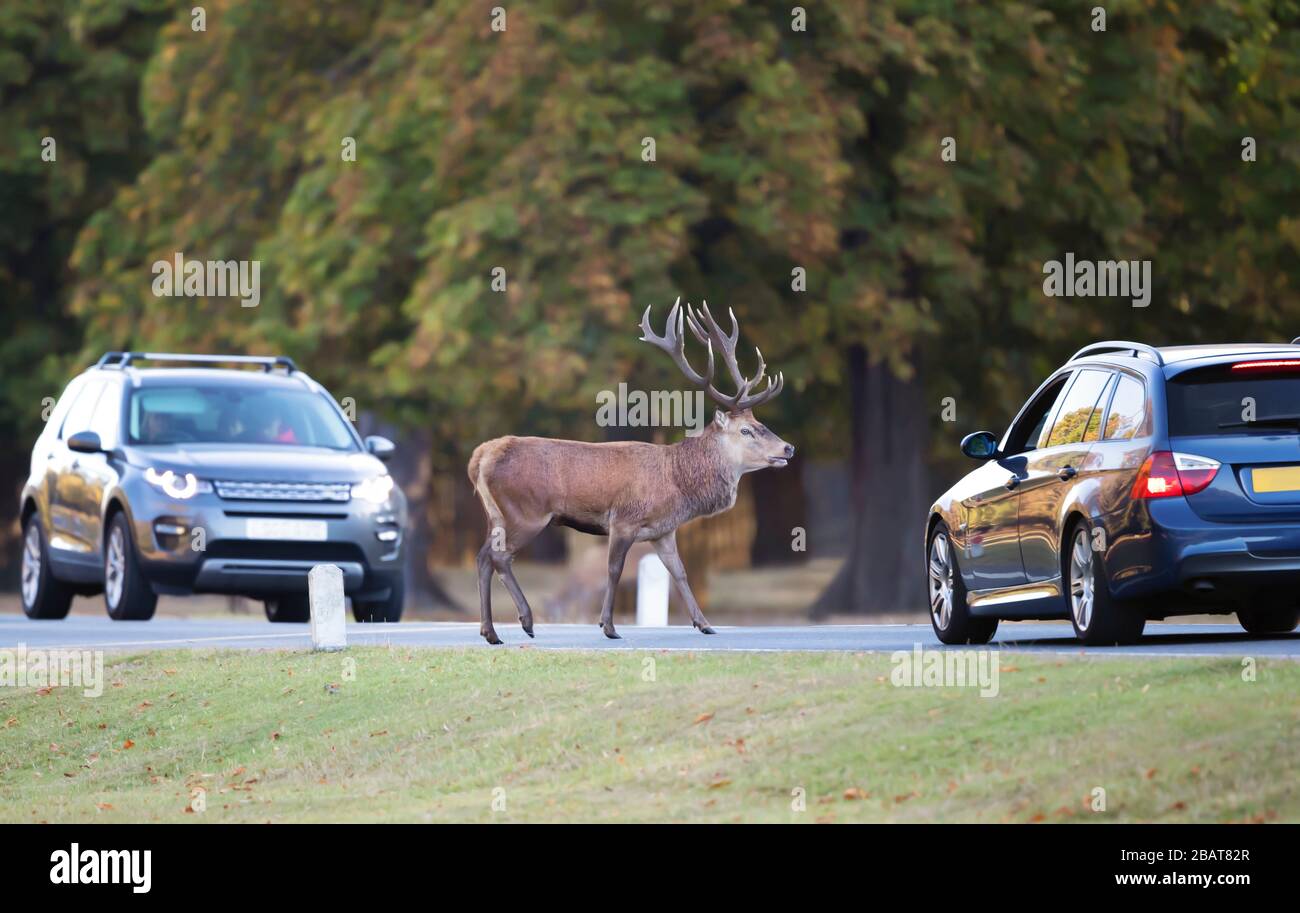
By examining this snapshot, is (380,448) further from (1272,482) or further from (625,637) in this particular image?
(1272,482)

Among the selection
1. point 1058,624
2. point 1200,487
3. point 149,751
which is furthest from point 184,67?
point 1200,487

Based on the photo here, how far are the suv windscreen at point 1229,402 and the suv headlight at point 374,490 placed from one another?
9.04 metres

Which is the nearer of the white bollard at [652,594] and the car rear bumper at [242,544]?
the car rear bumper at [242,544]

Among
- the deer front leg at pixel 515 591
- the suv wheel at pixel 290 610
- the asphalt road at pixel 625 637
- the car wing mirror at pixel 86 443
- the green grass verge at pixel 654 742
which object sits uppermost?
the car wing mirror at pixel 86 443

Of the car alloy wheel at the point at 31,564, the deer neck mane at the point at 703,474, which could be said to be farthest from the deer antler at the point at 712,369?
the car alloy wheel at the point at 31,564

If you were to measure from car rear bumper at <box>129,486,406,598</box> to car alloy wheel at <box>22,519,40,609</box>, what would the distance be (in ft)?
10.1

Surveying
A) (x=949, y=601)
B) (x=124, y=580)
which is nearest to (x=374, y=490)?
(x=124, y=580)

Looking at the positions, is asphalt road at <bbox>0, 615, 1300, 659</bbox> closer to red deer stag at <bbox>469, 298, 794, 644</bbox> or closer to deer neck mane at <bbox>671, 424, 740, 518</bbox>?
red deer stag at <bbox>469, 298, 794, 644</bbox>

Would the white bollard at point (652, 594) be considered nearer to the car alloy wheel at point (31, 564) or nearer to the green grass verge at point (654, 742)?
the car alloy wheel at point (31, 564)

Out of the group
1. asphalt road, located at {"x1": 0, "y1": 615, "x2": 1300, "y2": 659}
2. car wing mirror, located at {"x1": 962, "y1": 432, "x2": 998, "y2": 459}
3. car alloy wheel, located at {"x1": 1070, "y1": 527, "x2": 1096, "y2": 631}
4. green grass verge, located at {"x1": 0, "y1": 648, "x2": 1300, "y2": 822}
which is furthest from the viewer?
car wing mirror, located at {"x1": 962, "y1": 432, "x2": 998, "y2": 459}

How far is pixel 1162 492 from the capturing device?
52.7ft

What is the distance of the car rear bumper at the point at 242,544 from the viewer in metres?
23.2

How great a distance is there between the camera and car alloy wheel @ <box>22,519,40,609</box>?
26.2 metres

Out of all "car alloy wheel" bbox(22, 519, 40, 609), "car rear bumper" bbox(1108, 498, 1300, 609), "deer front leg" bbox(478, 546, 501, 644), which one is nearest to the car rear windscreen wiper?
"car rear bumper" bbox(1108, 498, 1300, 609)
